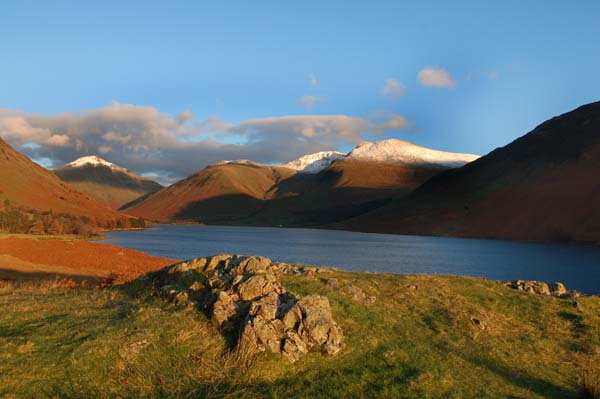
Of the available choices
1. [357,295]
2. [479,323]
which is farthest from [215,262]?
[479,323]

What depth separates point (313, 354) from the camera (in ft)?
40.3

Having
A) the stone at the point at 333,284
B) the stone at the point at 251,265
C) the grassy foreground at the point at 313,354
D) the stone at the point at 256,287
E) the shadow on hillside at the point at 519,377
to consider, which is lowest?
the shadow on hillside at the point at 519,377

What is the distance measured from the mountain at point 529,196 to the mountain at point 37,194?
104344 millimetres

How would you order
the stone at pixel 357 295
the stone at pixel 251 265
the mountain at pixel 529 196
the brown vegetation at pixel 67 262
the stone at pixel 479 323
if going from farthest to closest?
the mountain at pixel 529 196
the brown vegetation at pixel 67 262
the stone at pixel 251 265
the stone at pixel 357 295
the stone at pixel 479 323

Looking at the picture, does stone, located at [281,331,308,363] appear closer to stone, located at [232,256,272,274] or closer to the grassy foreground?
the grassy foreground

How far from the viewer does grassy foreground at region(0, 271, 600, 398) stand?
398 inches

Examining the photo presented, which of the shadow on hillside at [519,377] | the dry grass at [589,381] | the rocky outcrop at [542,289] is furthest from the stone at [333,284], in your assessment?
the rocky outcrop at [542,289]

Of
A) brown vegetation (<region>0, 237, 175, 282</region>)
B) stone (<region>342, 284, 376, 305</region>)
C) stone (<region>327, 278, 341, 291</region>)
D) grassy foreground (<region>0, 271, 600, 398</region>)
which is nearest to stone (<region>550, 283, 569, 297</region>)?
grassy foreground (<region>0, 271, 600, 398</region>)

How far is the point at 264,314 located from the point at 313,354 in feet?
5.71

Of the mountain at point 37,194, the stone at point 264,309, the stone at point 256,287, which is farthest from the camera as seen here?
the mountain at point 37,194

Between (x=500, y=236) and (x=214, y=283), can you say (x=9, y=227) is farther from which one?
(x=500, y=236)

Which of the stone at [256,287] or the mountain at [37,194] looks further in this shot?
the mountain at [37,194]

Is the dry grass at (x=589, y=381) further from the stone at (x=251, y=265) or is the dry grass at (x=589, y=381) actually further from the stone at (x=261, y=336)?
the stone at (x=251, y=265)

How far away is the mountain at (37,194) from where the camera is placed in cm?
13275
